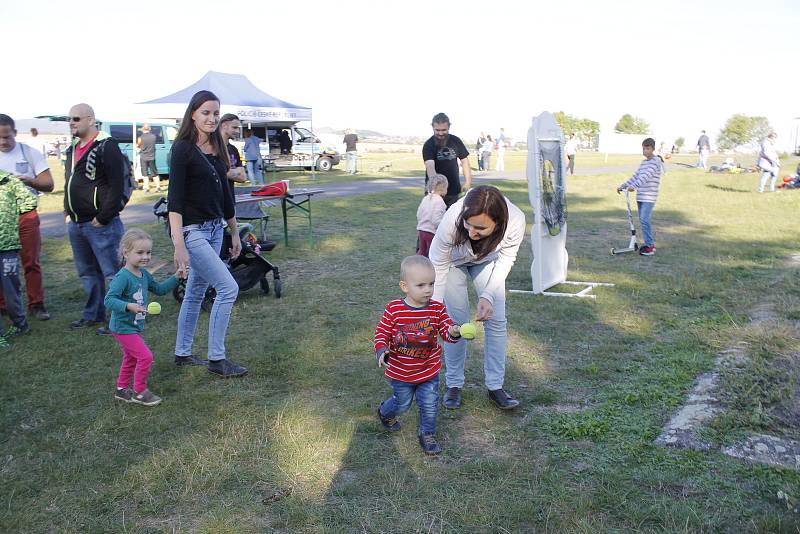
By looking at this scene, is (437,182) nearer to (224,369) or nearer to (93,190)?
(224,369)

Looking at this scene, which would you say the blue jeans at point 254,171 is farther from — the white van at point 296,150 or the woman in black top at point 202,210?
the woman in black top at point 202,210

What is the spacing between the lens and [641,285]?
836cm

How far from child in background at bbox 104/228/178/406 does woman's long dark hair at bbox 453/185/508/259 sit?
2013 millimetres

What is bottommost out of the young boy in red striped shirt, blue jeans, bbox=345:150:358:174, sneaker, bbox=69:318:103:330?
sneaker, bbox=69:318:103:330

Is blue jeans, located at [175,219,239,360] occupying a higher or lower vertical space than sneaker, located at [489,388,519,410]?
higher

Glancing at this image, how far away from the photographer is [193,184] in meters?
4.78

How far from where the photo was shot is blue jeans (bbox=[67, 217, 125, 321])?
20.2 feet

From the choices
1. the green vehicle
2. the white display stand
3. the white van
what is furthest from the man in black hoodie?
the white van

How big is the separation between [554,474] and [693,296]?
4822 millimetres

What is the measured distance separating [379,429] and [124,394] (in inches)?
72.2

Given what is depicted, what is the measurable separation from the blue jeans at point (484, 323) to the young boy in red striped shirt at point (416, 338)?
2.07 ft

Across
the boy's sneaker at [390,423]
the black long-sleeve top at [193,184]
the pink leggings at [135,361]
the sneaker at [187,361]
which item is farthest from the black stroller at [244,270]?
the boy's sneaker at [390,423]

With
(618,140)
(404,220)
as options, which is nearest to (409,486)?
(404,220)

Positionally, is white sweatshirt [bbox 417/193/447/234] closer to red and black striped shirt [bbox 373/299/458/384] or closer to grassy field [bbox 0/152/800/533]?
grassy field [bbox 0/152/800/533]
